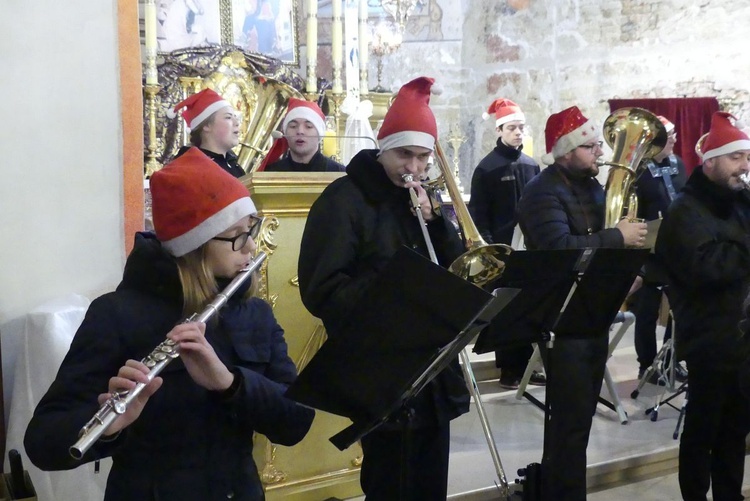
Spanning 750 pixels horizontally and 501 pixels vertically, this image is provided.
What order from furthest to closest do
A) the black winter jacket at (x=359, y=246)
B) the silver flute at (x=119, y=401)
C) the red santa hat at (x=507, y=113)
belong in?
the red santa hat at (x=507, y=113) < the black winter jacket at (x=359, y=246) < the silver flute at (x=119, y=401)

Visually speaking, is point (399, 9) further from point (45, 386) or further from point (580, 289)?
point (45, 386)

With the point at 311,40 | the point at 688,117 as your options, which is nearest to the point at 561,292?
the point at 311,40

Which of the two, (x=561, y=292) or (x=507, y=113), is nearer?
(x=561, y=292)

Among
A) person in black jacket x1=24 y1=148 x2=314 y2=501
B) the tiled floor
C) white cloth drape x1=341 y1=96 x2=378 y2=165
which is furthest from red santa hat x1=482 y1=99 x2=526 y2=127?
person in black jacket x1=24 y1=148 x2=314 y2=501

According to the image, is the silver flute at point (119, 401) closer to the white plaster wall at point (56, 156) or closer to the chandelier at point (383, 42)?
the white plaster wall at point (56, 156)

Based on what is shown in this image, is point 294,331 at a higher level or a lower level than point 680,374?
higher

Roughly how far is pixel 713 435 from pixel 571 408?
0.76m

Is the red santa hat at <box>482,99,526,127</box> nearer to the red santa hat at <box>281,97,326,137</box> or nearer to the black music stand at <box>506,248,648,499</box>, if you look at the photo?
the red santa hat at <box>281,97,326,137</box>

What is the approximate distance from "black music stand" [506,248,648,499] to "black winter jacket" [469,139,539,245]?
264 cm

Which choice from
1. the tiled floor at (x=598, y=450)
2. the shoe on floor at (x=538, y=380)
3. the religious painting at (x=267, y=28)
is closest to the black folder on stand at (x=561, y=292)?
the tiled floor at (x=598, y=450)

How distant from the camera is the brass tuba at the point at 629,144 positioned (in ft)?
12.3

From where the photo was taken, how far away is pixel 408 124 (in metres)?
2.70

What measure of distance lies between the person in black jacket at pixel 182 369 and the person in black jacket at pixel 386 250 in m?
0.59

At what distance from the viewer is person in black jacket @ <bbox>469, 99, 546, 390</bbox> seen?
5.63 meters
